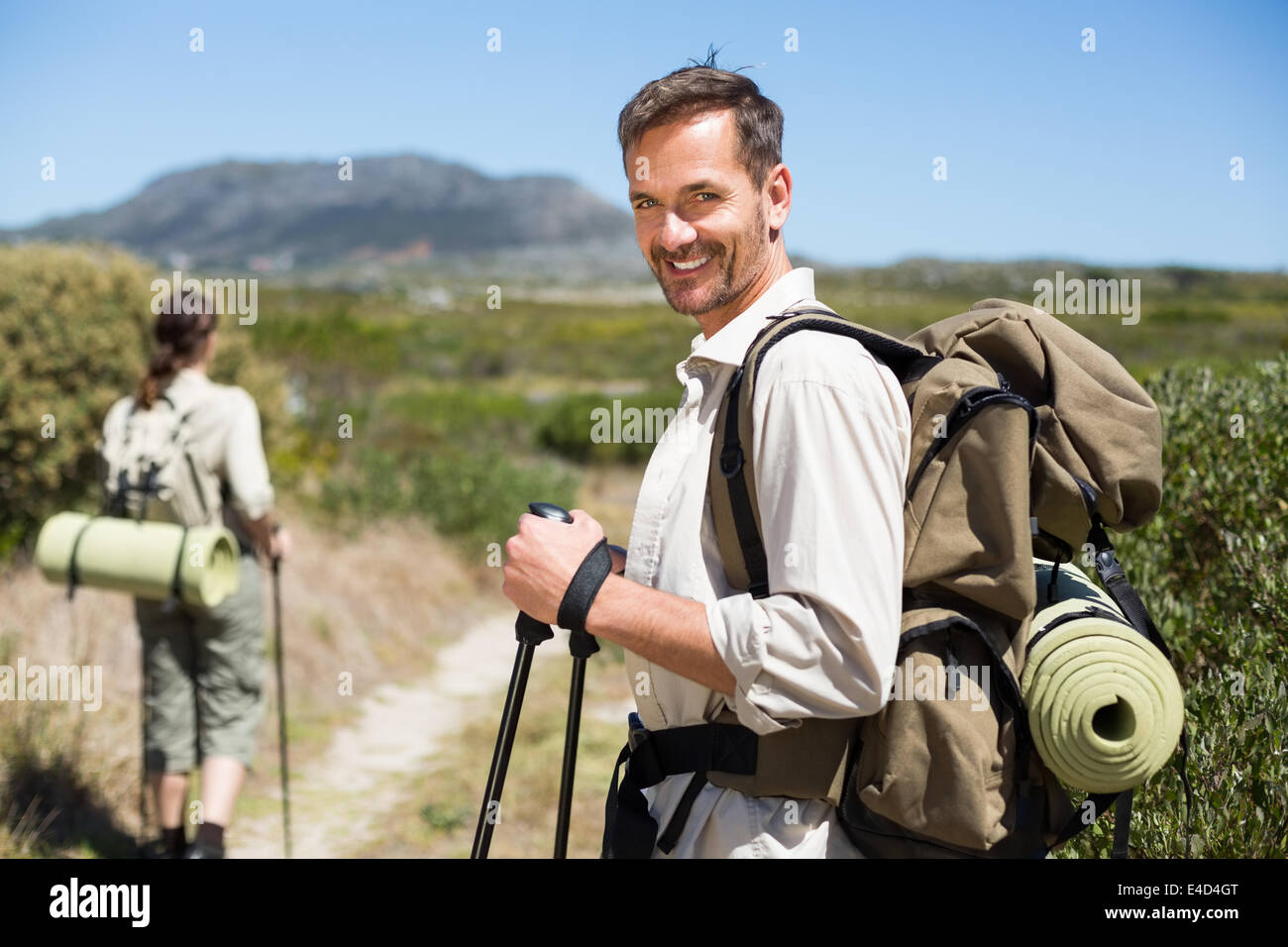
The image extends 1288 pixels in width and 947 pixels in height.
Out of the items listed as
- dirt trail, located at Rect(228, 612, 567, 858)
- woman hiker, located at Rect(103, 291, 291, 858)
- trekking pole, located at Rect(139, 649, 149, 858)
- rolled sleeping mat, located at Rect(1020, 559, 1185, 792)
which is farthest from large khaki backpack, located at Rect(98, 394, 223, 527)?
rolled sleeping mat, located at Rect(1020, 559, 1185, 792)

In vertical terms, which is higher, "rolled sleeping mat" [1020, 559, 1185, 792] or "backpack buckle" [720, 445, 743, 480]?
"backpack buckle" [720, 445, 743, 480]

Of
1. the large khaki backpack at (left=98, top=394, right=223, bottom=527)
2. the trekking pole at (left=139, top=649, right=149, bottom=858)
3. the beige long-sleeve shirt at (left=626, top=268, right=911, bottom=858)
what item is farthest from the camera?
the trekking pole at (left=139, top=649, right=149, bottom=858)

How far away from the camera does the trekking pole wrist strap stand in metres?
1.58

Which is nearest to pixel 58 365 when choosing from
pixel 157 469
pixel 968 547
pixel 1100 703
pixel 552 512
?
pixel 157 469

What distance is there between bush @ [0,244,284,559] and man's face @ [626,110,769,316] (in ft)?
21.8

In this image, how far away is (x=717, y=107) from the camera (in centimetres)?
176

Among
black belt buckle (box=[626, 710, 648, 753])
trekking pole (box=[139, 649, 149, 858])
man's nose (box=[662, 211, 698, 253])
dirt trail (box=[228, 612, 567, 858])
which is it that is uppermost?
man's nose (box=[662, 211, 698, 253])

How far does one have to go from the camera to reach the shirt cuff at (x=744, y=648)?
4.74 feet

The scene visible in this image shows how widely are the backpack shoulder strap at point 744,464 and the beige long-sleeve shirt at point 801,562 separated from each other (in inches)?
0.8

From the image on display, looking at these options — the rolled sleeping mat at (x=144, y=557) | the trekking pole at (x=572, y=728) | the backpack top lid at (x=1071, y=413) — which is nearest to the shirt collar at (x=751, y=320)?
the backpack top lid at (x=1071, y=413)

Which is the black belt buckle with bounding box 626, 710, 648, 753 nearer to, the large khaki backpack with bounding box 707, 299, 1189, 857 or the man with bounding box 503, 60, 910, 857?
→ the man with bounding box 503, 60, 910, 857

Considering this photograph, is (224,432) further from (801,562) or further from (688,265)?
(801,562)
